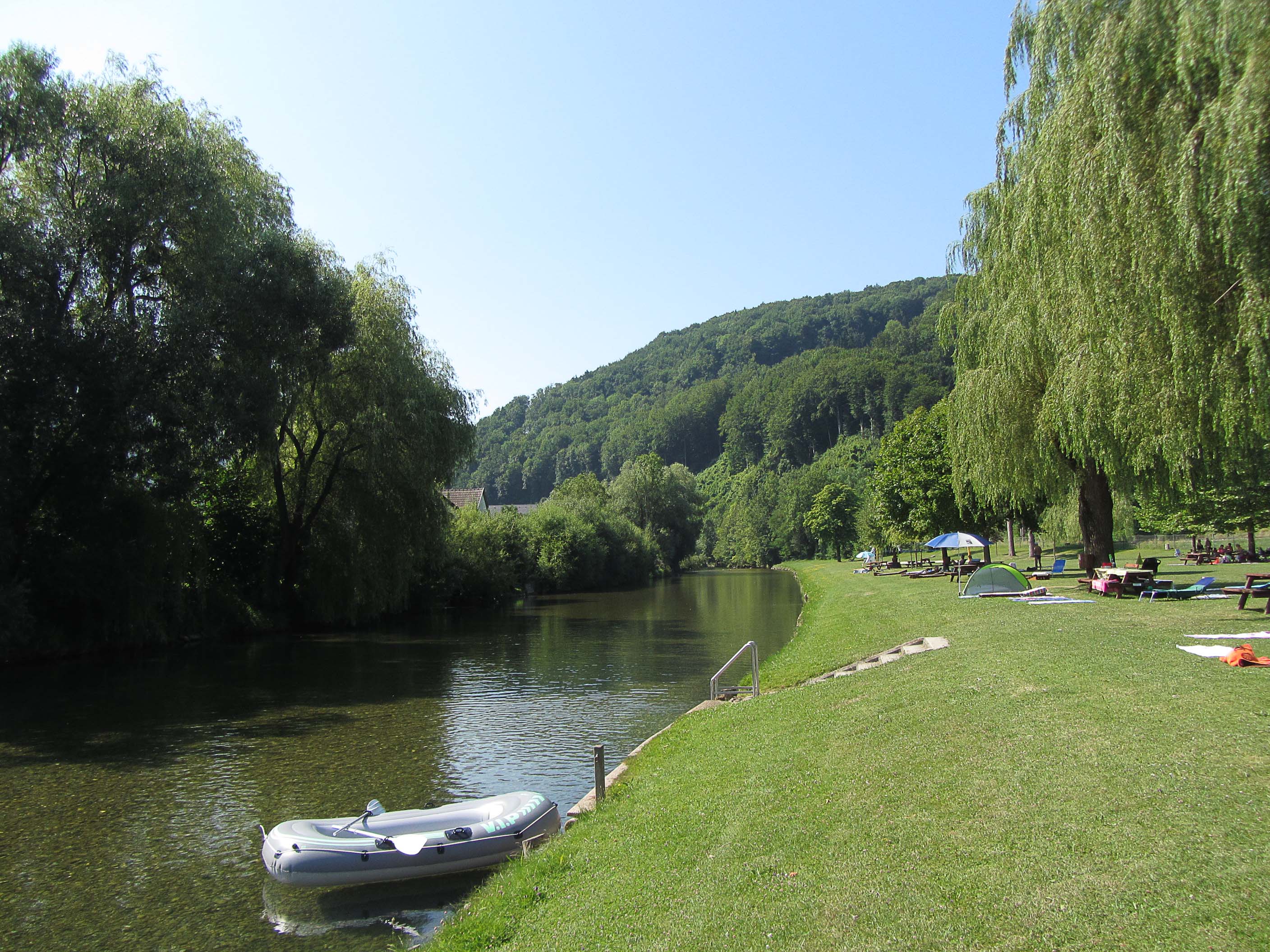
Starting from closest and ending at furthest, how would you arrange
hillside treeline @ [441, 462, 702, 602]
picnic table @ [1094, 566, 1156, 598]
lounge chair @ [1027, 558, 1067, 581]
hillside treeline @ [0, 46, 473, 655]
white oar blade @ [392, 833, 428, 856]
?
1. white oar blade @ [392, 833, 428, 856]
2. picnic table @ [1094, 566, 1156, 598]
3. hillside treeline @ [0, 46, 473, 655]
4. lounge chair @ [1027, 558, 1067, 581]
5. hillside treeline @ [441, 462, 702, 602]

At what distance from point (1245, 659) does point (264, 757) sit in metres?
14.3

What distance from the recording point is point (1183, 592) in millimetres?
18906

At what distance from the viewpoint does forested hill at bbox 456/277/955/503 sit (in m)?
134

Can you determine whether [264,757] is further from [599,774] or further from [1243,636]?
[1243,636]

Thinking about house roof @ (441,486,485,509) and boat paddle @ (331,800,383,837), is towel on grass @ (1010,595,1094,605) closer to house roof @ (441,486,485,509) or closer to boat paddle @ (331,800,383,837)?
boat paddle @ (331,800,383,837)

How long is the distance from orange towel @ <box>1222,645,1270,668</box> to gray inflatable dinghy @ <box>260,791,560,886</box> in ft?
27.4

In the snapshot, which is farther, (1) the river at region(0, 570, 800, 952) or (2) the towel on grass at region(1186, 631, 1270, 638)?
(2) the towel on grass at region(1186, 631, 1270, 638)

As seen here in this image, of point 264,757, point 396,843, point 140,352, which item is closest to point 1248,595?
point 396,843

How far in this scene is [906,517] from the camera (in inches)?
1770

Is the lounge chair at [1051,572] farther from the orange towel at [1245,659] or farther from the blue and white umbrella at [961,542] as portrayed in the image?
the orange towel at [1245,659]

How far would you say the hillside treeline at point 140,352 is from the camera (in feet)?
73.6

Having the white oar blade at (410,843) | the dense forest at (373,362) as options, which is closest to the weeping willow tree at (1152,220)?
the dense forest at (373,362)

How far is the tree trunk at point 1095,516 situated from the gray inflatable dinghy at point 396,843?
18.7m

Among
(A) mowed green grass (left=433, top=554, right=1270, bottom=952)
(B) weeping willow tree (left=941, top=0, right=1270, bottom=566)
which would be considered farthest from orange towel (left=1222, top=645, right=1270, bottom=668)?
(B) weeping willow tree (left=941, top=0, right=1270, bottom=566)
